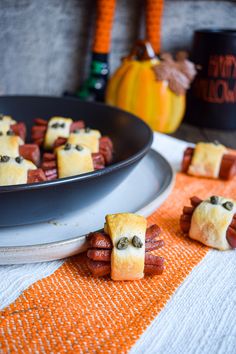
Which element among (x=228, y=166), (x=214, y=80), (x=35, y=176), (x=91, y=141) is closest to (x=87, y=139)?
(x=91, y=141)

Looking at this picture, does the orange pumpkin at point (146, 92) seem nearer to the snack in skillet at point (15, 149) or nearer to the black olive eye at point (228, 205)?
the snack in skillet at point (15, 149)

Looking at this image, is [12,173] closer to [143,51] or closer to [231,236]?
[231,236]

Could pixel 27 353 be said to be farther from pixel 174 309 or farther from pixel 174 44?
pixel 174 44

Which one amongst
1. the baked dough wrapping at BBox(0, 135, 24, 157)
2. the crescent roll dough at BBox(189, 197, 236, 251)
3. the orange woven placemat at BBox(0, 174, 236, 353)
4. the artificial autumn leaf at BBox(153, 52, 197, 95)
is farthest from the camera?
the artificial autumn leaf at BBox(153, 52, 197, 95)

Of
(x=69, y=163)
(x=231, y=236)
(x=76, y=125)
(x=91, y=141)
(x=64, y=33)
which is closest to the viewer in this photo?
(x=231, y=236)

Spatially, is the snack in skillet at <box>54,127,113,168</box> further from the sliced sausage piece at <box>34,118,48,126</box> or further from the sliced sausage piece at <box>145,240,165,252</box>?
the sliced sausage piece at <box>145,240,165,252</box>

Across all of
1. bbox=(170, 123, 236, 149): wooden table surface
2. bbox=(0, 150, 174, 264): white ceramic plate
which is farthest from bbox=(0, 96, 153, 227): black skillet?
bbox=(170, 123, 236, 149): wooden table surface

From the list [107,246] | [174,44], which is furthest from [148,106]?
[107,246]
